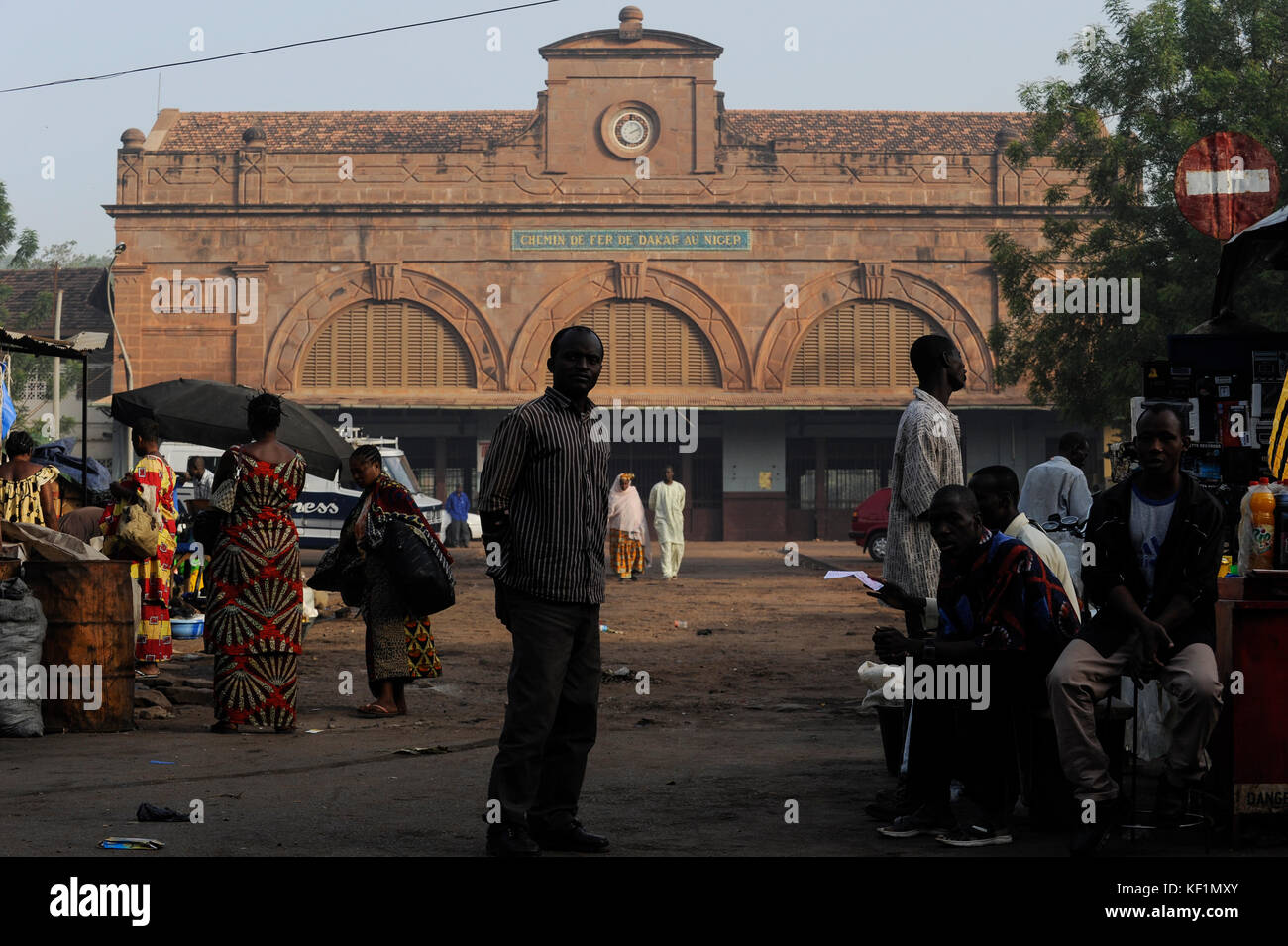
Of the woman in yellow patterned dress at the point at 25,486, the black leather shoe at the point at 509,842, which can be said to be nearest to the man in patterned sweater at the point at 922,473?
the black leather shoe at the point at 509,842

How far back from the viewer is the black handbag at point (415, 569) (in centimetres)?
940

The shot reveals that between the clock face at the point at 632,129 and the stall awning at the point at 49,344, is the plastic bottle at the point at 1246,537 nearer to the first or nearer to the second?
the stall awning at the point at 49,344

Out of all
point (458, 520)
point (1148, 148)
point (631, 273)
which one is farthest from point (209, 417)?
point (631, 273)

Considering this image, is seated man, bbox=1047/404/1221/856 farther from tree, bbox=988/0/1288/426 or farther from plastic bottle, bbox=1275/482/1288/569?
tree, bbox=988/0/1288/426

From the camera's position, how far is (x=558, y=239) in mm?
40031

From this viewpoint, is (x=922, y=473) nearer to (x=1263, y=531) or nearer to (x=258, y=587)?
(x=1263, y=531)

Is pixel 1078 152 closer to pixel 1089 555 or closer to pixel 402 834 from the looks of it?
pixel 1089 555

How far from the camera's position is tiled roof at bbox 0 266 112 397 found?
44.9 metres

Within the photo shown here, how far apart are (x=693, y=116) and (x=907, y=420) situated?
3521 centimetres

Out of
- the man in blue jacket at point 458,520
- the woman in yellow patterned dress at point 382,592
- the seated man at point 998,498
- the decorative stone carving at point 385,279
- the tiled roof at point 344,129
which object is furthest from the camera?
the tiled roof at point 344,129

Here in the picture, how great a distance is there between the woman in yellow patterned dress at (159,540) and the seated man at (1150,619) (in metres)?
7.48
